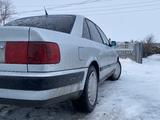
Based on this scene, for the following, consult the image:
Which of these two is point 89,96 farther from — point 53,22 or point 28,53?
point 28,53

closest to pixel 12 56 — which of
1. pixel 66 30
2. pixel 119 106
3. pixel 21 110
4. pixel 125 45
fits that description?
pixel 66 30

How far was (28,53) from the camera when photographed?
350 cm

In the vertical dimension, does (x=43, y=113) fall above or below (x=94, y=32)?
below

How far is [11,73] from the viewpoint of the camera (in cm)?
349

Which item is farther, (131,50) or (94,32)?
(131,50)

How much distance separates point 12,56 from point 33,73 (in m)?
0.32

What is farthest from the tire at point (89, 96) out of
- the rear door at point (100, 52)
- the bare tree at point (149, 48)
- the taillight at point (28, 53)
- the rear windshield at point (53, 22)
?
the bare tree at point (149, 48)

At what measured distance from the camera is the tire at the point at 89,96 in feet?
15.1

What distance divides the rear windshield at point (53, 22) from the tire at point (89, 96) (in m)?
0.75

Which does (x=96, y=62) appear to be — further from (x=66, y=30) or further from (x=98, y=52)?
(x=66, y=30)

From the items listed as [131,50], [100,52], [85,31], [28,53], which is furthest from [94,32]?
[131,50]

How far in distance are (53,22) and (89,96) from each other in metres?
1.26

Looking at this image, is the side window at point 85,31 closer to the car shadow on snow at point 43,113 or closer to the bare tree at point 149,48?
the car shadow on snow at point 43,113

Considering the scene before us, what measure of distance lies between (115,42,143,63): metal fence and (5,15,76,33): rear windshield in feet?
38.5
